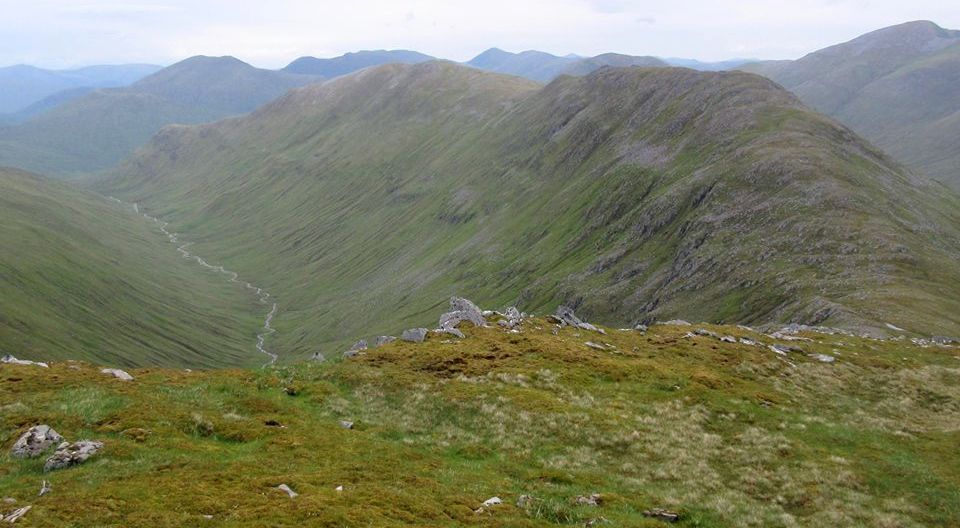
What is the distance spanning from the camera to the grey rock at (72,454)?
28375 millimetres

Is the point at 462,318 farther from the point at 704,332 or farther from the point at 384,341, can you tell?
the point at 704,332

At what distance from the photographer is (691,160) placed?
185 meters

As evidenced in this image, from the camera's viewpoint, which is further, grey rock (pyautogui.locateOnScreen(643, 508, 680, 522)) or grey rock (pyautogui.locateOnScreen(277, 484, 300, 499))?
grey rock (pyautogui.locateOnScreen(643, 508, 680, 522))

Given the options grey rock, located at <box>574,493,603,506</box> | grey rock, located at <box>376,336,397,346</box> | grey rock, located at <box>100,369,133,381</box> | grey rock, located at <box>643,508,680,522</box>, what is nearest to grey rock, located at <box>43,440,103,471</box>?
grey rock, located at <box>100,369,133,381</box>

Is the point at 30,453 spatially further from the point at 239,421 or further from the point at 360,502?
the point at 360,502

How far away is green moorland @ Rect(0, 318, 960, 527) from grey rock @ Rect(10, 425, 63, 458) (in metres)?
0.67

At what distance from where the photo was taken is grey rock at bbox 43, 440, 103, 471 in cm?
2838

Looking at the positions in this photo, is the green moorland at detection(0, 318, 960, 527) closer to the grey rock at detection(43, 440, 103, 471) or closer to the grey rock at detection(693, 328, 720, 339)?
the grey rock at detection(43, 440, 103, 471)

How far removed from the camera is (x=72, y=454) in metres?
28.9

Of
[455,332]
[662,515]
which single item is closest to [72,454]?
[662,515]

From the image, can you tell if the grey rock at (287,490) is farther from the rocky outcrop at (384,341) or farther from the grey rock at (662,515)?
the rocky outcrop at (384,341)

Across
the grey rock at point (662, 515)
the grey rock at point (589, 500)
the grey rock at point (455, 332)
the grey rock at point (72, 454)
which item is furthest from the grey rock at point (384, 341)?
the grey rock at point (662, 515)

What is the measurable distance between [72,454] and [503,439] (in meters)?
21.3

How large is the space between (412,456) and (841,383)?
1368 inches
